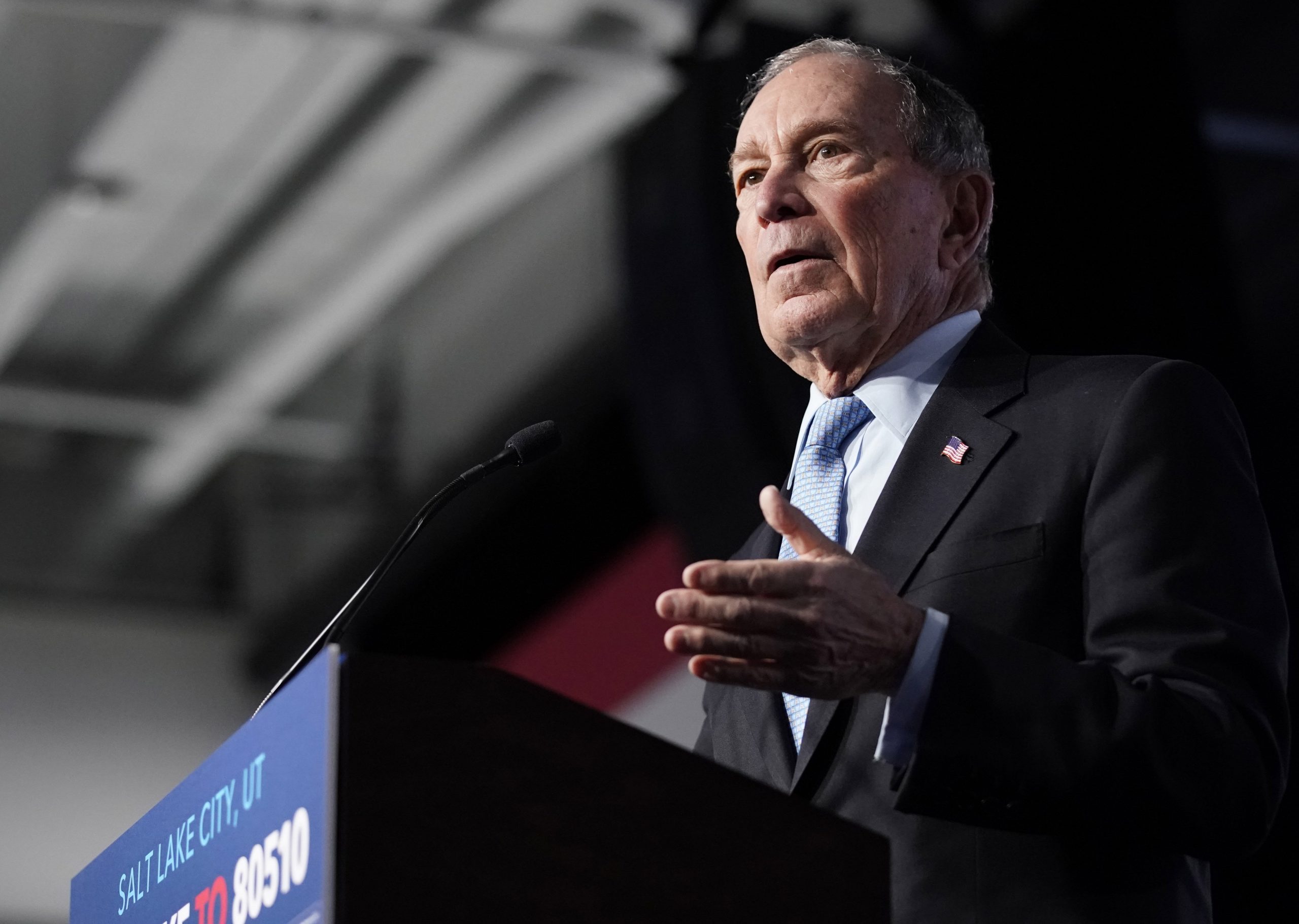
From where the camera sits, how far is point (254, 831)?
1.11 metres

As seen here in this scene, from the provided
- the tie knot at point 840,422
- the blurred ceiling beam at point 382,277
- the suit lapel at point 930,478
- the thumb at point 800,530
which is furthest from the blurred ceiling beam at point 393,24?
the thumb at point 800,530

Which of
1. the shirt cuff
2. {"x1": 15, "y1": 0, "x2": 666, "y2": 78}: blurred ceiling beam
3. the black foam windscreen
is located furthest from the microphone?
{"x1": 15, "y1": 0, "x2": 666, "y2": 78}: blurred ceiling beam

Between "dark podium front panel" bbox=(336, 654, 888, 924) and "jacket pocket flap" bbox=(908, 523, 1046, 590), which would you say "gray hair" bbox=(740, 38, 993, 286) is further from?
"dark podium front panel" bbox=(336, 654, 888, 924)

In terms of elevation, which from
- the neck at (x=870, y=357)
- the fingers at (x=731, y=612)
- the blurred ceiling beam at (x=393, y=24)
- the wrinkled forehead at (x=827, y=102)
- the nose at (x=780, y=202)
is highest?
the blurred ceiling beam at (x=393, y=24)

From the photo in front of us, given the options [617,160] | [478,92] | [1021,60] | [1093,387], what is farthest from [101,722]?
[1093,387]

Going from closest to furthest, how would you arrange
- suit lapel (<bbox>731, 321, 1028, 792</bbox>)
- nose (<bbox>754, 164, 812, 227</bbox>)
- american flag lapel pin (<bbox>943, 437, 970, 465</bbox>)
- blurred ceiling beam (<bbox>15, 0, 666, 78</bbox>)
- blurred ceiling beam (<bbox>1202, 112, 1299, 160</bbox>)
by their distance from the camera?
suit lapel (<bbox>731, 321, 1028, 792</bbox>) < american flag lapel pin (<bbox>943, 437, 970, 465</bbox>) < nose (<bbox>754, 164, 812, 227</bbox>) < blurred ceiling beam (<bbox>1202, 112, 1299, 160</bbox>) < blurred ceiling beam (<bbox>15, 0, 666, 78</bbox>)

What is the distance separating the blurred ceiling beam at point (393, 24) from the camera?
445 cm

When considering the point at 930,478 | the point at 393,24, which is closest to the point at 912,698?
the point at 930,478

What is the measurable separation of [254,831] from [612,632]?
474cm

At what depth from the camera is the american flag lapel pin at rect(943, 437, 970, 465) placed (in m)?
1.49

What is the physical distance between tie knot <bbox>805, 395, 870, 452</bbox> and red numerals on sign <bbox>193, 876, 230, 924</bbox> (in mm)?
774


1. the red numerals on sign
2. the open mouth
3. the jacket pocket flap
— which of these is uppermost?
the open mouth

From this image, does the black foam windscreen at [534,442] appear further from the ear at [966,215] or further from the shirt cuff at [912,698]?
the shirt cuff at [912,698]

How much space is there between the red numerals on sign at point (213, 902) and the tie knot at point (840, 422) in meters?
0.77
